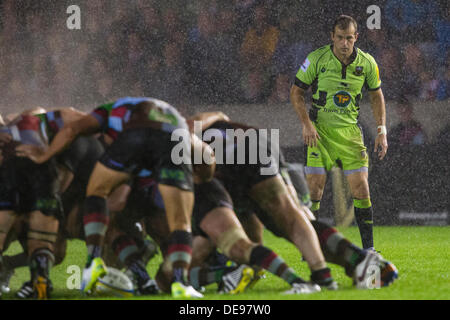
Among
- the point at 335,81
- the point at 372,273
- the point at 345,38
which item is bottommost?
the point at 372,273

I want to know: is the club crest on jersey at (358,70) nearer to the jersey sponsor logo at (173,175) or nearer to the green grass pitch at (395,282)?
the green grass pitch at (395,282)

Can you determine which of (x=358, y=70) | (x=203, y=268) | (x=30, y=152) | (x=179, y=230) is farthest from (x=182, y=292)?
(x=358, y=70)

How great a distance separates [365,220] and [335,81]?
3.86 feet

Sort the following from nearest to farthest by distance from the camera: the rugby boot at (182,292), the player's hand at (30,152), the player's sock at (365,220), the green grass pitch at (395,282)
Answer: the rugby boot at (182,292), the green grass pitch at (395,282), the player's hand at (30,152), the player's sock at (365,220)

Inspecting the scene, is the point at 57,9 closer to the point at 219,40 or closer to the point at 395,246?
the point at 219,40

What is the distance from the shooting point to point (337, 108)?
6.30 meters

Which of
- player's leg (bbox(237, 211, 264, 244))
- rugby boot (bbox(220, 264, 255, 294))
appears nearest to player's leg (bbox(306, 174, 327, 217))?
player's leg (bbox(237, 211, 264, 244))

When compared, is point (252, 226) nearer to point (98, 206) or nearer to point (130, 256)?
point (130, 256)

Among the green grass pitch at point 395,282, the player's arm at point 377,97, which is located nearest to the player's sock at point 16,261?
the green grass pitch at point 395,282

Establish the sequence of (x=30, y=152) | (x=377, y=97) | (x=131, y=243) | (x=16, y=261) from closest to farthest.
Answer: (x=30, y=152) < (x=131, y=243) < (x=16, y=261) < (x=377, y=97)

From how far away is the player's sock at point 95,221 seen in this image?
3919 millimetres

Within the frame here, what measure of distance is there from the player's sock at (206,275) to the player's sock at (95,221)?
0.62 m

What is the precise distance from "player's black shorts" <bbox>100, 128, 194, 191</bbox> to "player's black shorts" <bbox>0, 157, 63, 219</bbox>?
1.44 ft

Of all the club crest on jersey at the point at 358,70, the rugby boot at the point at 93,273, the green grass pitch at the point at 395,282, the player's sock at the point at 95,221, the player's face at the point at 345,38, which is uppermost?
the player's face at the point at 345,38
